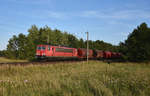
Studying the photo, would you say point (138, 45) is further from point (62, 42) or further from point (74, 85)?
point (62, 42)

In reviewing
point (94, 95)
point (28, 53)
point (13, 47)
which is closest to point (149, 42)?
point (94, 95)

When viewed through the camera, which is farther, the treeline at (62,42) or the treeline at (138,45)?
the treeline at (62,42)

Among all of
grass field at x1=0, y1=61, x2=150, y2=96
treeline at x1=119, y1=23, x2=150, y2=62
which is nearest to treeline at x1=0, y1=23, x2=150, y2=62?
treeline at x1=119, y1=23, x2=150, y2=62

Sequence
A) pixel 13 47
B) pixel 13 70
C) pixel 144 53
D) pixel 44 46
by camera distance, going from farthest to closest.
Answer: pixel 13 47 → pixel 144 53 → pixel 44 46 → pixel 13 70

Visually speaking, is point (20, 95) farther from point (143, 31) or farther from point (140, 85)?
point (143, 31)

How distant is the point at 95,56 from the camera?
45.1m

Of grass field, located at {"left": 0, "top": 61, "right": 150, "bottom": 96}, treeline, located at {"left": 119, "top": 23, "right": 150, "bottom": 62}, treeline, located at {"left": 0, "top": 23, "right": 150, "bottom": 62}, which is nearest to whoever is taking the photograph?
grass field, located at {"left": 0, "top": 61, "right": 150, "bottom": 96}

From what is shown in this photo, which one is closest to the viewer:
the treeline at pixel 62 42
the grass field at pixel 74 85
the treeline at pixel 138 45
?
the grass field at pixel 74 85

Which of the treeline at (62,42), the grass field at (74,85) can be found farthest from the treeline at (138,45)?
the grass field at (74,85)

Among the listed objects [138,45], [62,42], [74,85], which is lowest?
[74,85]

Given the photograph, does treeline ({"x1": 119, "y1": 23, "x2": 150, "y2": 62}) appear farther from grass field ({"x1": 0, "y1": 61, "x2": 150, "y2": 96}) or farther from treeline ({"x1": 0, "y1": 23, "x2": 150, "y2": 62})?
grass field ({"x1": 0, "y1": 61, "x2": 150, "y2": 96})

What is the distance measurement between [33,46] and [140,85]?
138 ft

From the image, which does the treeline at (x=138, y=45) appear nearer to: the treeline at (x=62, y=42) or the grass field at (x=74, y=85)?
the treeline at (x=62, y=42)

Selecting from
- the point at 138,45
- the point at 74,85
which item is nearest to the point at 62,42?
the point at 138,45
